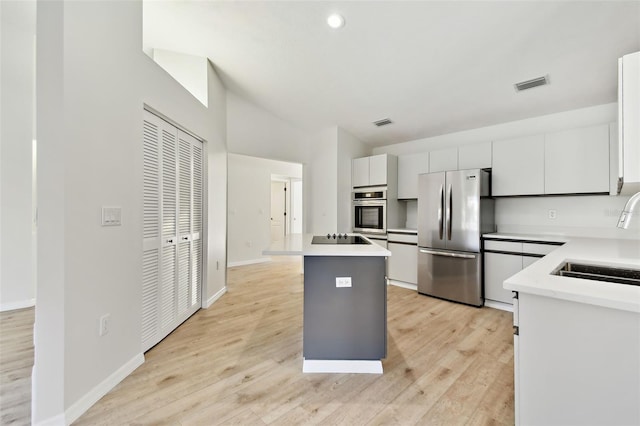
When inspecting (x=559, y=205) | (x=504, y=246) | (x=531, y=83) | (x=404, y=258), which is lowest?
(x=404, y=258)

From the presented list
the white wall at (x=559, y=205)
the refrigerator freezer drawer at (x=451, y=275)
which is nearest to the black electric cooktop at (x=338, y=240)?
the refrigerator freezer drawer at (x=451, y=275)

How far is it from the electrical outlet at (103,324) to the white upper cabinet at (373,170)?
369 cm

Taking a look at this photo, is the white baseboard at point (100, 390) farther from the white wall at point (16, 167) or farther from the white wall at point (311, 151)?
the white wall at point (311, 151)

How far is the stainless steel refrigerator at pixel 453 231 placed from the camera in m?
3.31

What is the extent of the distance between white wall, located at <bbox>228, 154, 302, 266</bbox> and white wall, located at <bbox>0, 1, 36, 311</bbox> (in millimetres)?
2994

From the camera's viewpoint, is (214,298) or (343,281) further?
(214,298)

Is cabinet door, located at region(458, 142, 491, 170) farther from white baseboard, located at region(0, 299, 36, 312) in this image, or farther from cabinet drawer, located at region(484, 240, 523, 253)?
white baseboard, located at region(0, 299, 36, 312)

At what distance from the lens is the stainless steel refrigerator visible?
10.8ft

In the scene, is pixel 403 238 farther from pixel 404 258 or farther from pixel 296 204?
pixel 296 204

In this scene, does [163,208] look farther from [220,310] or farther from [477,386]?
[477,386]

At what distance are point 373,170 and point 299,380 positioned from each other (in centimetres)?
335

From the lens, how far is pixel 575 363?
968 millimetres

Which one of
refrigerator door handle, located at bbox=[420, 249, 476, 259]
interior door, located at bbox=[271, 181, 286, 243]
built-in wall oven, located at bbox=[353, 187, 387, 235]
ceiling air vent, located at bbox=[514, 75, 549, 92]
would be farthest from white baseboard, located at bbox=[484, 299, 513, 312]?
interior door, located at bbox=[271, 181, 286, 243]

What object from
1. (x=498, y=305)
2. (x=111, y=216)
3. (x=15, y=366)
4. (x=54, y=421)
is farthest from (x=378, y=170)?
(x=15, y=366)
